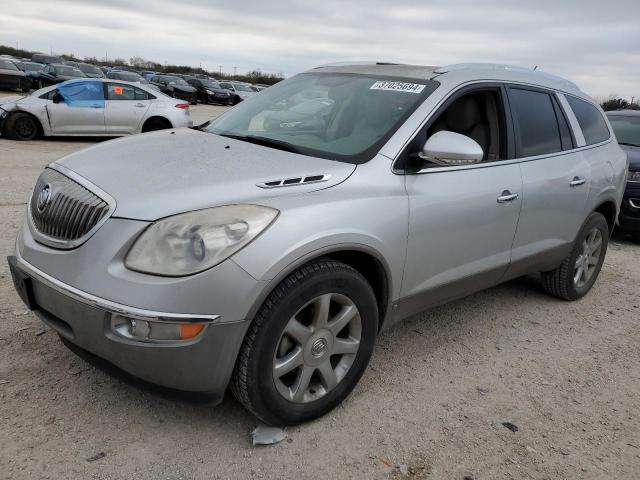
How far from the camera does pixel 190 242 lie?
2230 millimetres

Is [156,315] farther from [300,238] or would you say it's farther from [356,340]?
[356,340]

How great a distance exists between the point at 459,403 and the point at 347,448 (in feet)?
2.56

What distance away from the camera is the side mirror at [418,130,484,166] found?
2.82 meters

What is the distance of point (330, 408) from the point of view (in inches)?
109

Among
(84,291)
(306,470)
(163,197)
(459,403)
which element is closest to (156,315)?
(84,291)

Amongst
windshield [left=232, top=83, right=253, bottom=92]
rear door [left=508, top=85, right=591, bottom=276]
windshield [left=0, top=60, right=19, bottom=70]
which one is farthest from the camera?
windshield [left=232, top=83, right=253, bottom=92]

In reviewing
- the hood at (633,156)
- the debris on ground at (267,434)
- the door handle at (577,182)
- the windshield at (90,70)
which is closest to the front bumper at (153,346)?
the debris on ground at (267,434)

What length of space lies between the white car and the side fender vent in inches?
438

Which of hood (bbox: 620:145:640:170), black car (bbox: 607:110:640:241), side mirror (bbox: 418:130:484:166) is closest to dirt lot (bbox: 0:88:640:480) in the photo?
side mirror (bbox: 418:130:484:166)

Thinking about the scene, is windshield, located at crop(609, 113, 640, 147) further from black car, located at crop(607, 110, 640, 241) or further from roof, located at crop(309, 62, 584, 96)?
roof, located at crop(309, 62, 584, 96)

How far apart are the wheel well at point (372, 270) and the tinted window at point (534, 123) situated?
148cm

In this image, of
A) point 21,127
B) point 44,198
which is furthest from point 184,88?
point 44,198

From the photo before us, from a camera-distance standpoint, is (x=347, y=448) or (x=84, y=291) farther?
(x=347, y=448)

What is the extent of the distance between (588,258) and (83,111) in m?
11.0
